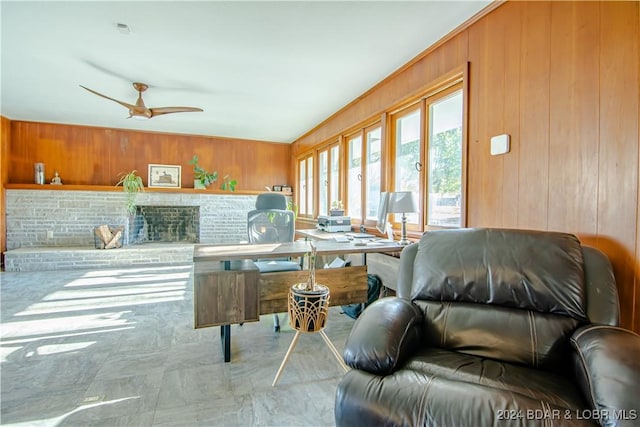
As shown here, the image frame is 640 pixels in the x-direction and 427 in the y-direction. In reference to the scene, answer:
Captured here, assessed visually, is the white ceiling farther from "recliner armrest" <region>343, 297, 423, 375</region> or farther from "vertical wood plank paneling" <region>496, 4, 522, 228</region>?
"recliner armrest" <region>343, 297, 423, 375</region>

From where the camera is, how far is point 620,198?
1.47 metres

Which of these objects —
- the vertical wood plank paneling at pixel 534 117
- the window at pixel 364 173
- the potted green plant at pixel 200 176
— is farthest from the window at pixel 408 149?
the potted green plant at pixel 200 176

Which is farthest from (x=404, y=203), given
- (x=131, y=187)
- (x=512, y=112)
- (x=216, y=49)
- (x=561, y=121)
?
(x=131, y=187)

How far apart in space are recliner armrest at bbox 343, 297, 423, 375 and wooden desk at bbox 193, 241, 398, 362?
0.87 meters

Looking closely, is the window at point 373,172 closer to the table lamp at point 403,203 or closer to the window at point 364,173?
the window at point 364,173

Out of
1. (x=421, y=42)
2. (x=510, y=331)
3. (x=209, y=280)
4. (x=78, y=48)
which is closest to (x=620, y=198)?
(x=510, y=331)

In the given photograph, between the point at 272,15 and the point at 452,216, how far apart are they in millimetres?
2062

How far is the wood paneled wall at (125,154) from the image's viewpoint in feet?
17.9

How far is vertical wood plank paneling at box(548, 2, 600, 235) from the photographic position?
5.16 ft

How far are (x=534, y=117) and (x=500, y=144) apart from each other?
24 centimetres

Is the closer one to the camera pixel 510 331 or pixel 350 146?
pixel 510 331

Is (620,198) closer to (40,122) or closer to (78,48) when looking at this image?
(78,48)

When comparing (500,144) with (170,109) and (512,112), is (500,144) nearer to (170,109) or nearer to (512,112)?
(512,112)

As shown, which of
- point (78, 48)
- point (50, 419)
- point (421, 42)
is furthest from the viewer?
point (78, 48)
